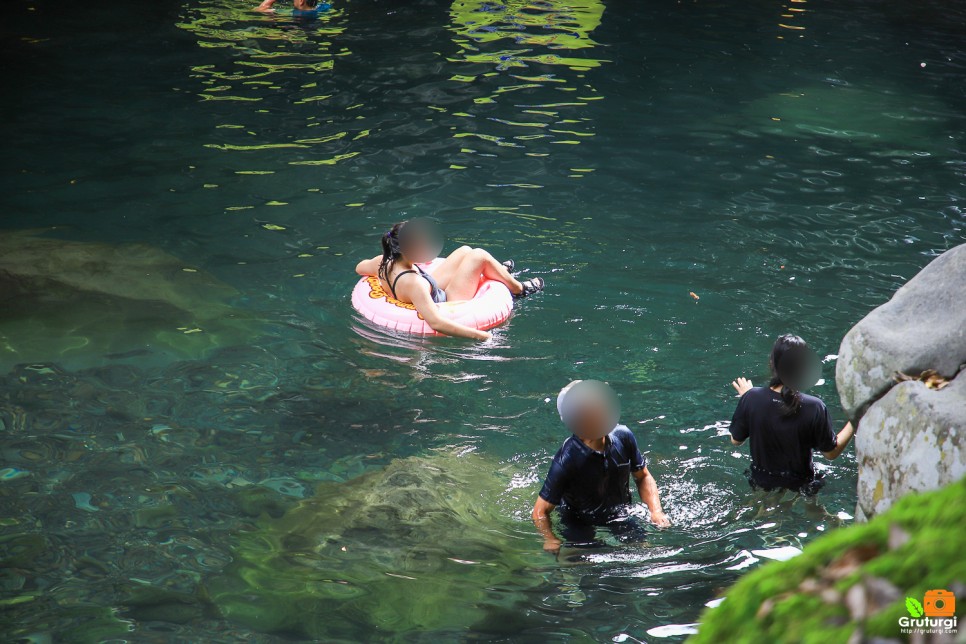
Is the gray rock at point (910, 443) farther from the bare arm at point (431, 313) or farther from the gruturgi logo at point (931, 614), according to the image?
the bare arm at point (431, 313)

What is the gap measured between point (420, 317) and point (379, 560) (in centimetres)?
305

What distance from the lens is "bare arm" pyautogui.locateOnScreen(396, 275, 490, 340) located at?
7.18m

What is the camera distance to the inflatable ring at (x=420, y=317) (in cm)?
734

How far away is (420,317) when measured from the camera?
24.1 feet

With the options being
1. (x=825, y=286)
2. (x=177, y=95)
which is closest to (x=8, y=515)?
(x=825, y=286)

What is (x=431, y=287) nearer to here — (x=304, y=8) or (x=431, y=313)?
(x=431, y=313)

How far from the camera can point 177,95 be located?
12.5 m

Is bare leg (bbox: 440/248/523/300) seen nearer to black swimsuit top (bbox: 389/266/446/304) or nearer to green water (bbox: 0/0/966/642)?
black swimsuit top (bbox: 389/266/446/304)

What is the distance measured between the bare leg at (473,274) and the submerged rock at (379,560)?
2631mm

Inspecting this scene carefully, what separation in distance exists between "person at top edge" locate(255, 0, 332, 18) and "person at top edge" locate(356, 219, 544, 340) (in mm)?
10327

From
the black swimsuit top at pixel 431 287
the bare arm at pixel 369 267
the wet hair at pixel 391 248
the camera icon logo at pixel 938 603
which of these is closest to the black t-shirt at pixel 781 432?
the black swimsuit top at pixel 431 287

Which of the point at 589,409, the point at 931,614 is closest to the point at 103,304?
the point at 589,409

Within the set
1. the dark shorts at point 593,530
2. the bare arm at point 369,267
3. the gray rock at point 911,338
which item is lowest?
the dark shorts at point 593,530

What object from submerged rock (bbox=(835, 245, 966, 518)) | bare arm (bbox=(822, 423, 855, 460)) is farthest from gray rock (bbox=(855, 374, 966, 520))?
bare arm (bbox=(822, 423, 855, 460))
